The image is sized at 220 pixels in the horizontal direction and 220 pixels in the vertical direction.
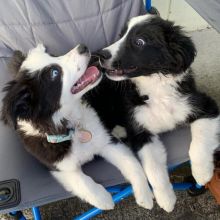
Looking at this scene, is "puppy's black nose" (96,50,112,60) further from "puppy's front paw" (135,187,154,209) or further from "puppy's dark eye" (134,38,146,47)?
"puppy's front paw" (135,187,154,209)

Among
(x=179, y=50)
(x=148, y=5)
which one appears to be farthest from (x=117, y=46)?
(x=148, y=5)

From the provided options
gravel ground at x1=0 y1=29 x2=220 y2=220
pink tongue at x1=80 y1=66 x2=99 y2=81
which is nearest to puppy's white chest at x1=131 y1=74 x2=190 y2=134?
pink tongue at x1=80 y1=66 x2=99 y2=81

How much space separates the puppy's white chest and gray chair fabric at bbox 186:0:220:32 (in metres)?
0.57

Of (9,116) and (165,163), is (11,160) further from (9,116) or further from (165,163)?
(165,163)

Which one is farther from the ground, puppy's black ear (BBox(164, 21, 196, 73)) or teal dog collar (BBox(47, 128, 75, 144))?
puppy's black ear (BBox(164, 21, 196, 73))

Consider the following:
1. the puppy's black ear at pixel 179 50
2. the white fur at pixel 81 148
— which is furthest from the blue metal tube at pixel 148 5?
the white fur at pixel 81 148

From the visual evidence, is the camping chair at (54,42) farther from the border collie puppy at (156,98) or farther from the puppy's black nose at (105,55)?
the puppy's black nose at (105,55)

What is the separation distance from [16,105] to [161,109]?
1.01 m

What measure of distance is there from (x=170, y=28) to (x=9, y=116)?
109 centimetres

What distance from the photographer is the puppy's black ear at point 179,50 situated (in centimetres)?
209

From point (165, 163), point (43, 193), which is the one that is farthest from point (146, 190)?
point (43, 193)

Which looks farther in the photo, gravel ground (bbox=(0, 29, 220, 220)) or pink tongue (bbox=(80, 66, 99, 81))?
gravel ground (bbox=(0, 29, 220, 220))

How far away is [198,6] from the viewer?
6.40 feet

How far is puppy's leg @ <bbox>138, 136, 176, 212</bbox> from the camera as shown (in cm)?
219
